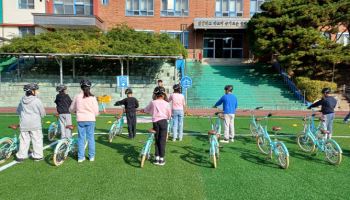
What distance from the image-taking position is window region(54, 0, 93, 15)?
27219mm

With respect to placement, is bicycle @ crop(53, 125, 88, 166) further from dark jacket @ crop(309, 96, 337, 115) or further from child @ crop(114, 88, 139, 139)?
dark jacket @ crop(309, 96, 337, 115)

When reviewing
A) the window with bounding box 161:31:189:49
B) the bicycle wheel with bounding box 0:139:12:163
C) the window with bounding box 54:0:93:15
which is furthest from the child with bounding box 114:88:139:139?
the window with bounding box 54:0:93:15

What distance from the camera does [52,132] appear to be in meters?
9.29

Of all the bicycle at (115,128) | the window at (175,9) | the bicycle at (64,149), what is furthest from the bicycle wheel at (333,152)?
the window at (175,9)

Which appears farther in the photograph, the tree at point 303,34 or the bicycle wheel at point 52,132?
the tree at point 303,34

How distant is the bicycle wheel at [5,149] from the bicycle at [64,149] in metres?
1.25

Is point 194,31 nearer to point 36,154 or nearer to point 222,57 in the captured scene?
point 222,57

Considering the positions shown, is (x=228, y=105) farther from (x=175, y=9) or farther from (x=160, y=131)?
(x=175, y=9)

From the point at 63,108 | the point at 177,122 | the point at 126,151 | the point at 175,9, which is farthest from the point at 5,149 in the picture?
the point at 175,9

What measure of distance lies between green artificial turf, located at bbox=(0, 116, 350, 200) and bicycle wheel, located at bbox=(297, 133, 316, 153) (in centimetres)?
24

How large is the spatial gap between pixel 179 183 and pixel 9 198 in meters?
2.92

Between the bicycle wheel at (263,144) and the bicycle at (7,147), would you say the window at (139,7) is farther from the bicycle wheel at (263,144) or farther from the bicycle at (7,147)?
the bicycle at (7,147)

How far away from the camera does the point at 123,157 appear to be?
7312 millimetres

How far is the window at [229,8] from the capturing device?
91.6ft
